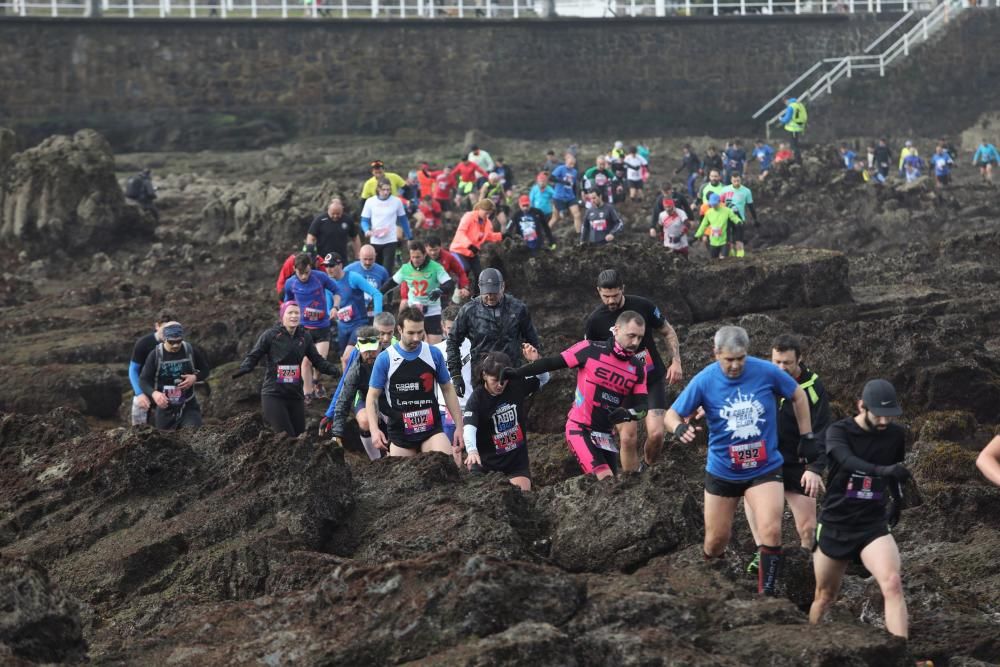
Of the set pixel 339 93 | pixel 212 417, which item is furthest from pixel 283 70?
pixel 212 417

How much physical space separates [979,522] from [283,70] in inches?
1399

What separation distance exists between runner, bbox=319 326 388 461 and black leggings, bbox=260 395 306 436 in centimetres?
121

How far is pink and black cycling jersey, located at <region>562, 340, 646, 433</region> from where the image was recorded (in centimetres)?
1071

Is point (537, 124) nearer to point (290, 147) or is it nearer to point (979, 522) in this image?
point (290, 147)

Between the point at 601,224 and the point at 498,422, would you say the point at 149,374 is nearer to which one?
the point at 498,422

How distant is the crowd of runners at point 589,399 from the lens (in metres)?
8.34

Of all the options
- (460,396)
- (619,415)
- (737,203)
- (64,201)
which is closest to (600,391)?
(619,415)

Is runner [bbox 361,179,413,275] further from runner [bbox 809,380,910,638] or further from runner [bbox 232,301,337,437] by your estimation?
runner [bbox 809,380,910,638]

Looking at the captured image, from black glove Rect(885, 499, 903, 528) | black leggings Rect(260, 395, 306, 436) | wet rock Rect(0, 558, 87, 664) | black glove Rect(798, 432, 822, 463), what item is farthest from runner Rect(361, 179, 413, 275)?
wet rock Rect(0, 558, 87, 664)

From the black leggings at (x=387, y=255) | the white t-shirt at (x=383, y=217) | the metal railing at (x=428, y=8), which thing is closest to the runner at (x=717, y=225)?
the black leggings at (x=387, y=255)

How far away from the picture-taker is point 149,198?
32562mm

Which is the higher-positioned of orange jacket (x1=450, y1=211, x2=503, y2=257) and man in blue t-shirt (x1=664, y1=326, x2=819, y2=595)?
orange jacket (x1=450, y1=211, x2=503, y2=257)

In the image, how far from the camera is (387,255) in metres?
19.7

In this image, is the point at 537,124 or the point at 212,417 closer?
the point at 212,417
